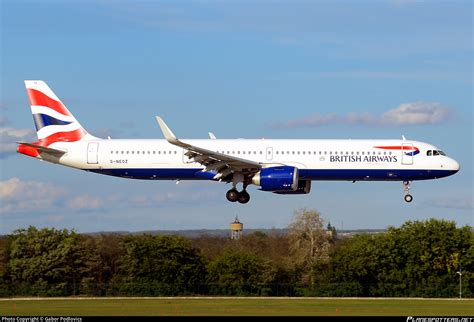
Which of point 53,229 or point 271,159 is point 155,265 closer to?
point 53,229

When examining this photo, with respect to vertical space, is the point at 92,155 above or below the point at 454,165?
below

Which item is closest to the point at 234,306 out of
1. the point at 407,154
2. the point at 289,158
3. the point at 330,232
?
the point at 289,158

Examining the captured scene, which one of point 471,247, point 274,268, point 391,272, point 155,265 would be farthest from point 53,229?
point 471,247

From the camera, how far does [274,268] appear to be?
11819 centimetres

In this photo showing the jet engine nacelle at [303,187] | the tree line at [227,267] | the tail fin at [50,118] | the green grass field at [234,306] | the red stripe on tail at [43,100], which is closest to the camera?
the green grass field at [234,306]

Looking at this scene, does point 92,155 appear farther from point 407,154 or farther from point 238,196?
point 407,154

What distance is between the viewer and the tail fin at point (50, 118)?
86.1 m

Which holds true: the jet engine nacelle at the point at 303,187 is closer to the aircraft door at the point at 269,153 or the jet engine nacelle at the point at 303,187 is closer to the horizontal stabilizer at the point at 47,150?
the aircraft door at the point at 269,153

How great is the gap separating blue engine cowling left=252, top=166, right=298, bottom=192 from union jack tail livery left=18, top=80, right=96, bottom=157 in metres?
14.4

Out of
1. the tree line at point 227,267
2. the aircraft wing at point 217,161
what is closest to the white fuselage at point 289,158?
the aircraft wing at point 217,161

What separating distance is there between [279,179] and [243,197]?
14.6 feet

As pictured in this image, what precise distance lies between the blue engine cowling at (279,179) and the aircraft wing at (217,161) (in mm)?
1067

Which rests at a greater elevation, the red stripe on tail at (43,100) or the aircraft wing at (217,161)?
the red stripe on tail at (43,100)

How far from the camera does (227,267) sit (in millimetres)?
112625
